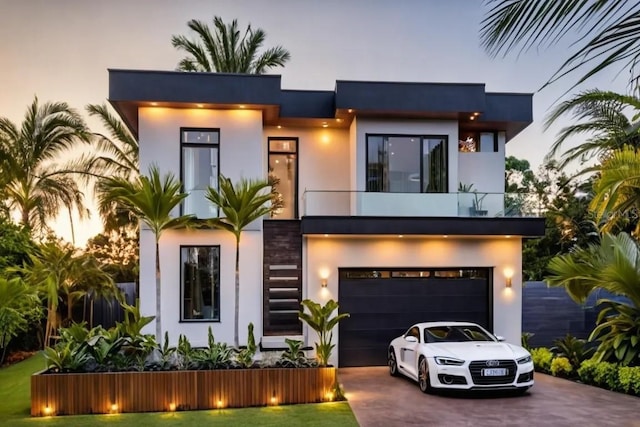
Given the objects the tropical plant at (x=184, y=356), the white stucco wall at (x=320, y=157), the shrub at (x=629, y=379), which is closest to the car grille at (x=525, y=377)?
the shrub at (x=629, y=379)

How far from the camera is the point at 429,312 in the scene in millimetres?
12250

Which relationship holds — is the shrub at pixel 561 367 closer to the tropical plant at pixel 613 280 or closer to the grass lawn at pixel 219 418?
the tropical plant at pixel 613 280

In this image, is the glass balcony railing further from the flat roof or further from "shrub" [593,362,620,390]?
"shrub" [593,362,620,390]

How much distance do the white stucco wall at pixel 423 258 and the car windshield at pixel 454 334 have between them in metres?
2.45

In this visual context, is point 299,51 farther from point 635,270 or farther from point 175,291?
point 635,270

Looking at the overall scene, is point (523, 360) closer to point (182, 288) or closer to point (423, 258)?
point (423, 258)

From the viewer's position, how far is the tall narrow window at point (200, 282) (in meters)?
12.2

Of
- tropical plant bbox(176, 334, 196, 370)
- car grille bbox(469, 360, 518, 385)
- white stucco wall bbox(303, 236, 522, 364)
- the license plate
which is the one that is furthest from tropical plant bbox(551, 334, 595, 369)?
tropical plant bbox(176, 334, 196, 370)

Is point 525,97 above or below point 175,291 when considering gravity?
above

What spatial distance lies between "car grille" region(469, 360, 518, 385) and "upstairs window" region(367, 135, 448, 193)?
5454 mm

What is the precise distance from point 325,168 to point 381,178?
182cm

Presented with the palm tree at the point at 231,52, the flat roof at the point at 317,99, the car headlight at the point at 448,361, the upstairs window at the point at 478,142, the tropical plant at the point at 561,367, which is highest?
the palm tree at the point at 231,52

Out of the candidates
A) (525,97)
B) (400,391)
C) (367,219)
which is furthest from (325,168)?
(400,391)

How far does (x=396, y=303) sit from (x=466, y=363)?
371cm
